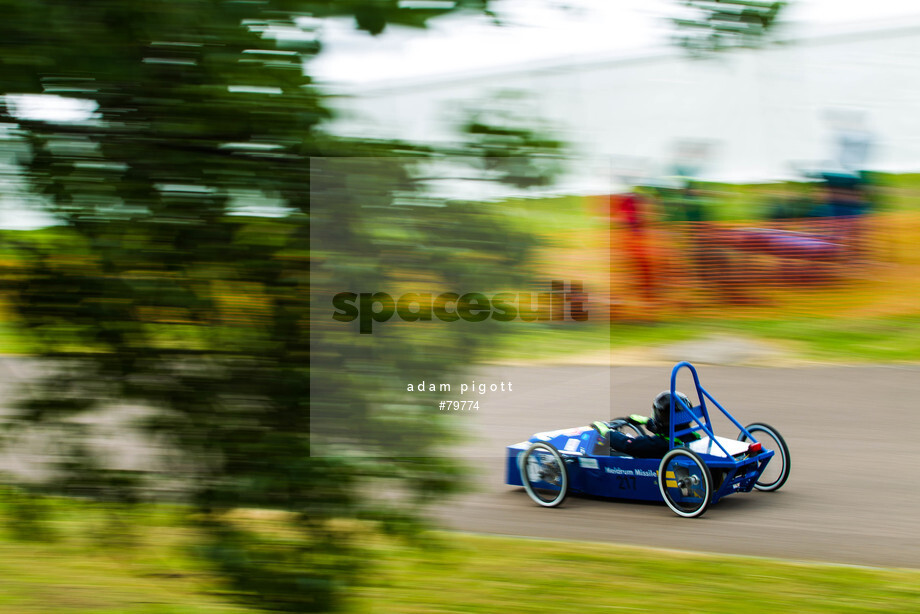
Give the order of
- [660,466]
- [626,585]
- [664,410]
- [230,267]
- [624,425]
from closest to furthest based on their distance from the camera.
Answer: [230,267] → [626,585] → [660,466] → [664,410] → [624,425]

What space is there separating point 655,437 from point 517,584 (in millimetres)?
2374

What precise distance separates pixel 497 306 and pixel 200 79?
1222mm

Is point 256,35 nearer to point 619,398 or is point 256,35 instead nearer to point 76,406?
point 76,406

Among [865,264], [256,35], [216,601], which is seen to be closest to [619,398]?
[865,264]

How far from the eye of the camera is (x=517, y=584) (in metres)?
4.82

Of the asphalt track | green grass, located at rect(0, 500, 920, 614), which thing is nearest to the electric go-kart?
the asphalt track

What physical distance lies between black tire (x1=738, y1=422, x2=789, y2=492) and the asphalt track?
76 millimetres

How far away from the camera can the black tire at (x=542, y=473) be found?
676cm

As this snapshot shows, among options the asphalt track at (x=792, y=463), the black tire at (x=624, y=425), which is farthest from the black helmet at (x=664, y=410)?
the asphalt track at (x=792, y=463)

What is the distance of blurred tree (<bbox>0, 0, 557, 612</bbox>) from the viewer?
277cm

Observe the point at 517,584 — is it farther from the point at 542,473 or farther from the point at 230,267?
the point at 230,267

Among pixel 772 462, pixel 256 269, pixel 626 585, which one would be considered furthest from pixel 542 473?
pixel 256 269

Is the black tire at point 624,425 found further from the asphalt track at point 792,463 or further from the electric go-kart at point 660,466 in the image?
the asphalt track at point 792,463

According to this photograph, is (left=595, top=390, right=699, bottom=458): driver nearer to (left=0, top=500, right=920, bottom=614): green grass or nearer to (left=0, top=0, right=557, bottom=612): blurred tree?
(left=0, top=500, right=920, bottom=614): green grass
